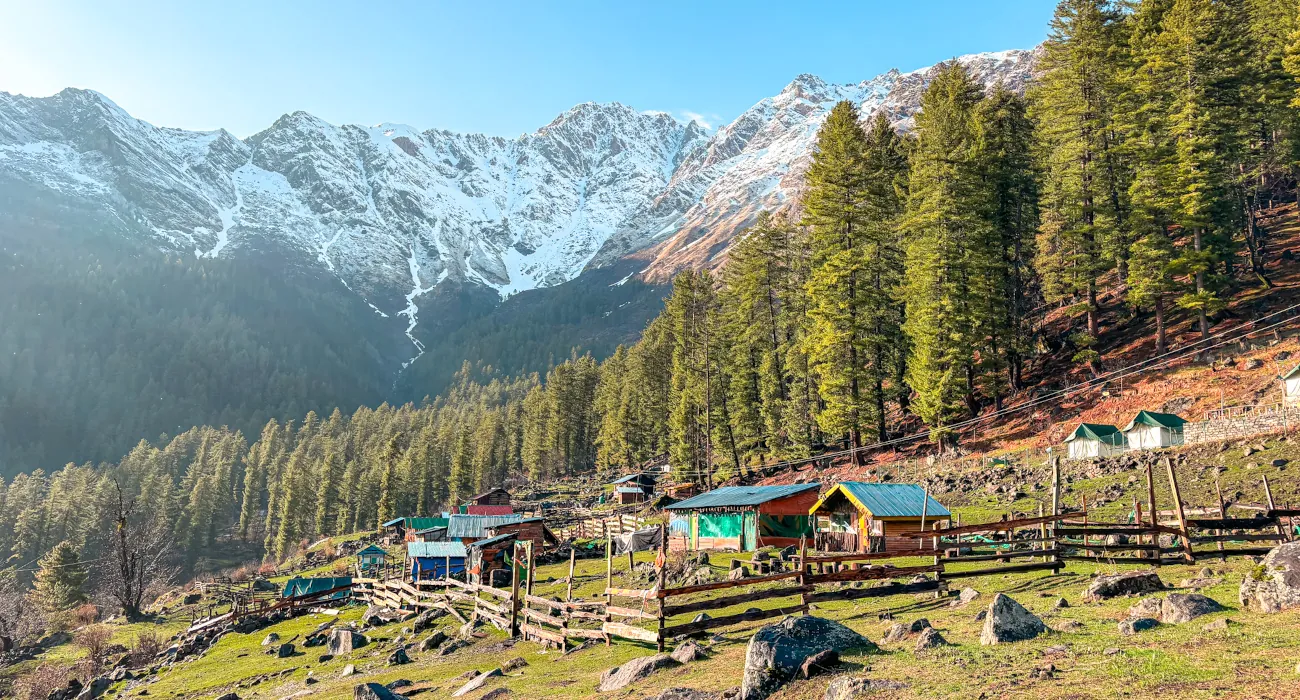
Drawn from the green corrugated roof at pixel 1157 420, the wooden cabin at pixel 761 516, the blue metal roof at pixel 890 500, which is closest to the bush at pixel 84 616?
the wooden cabin at pixel 761 516

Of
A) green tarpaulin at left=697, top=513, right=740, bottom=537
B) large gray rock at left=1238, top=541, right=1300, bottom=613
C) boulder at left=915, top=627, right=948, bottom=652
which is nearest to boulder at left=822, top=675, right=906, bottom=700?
boulder at left=915, top=627, right=948, bottom=652

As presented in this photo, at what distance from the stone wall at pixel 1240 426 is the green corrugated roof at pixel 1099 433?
3516 millimetres

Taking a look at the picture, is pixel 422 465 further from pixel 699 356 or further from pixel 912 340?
pixel 912 340

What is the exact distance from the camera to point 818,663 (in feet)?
34.7

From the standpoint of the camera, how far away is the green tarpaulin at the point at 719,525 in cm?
3665

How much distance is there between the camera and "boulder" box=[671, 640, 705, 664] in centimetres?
1448

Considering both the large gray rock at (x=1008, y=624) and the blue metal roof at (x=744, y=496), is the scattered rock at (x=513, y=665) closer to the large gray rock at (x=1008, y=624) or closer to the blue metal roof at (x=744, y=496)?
the large gray rock at (x=1008, y=624)

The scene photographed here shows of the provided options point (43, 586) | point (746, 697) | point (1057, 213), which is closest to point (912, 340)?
point (1057, 213)

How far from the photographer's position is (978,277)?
42.0 m

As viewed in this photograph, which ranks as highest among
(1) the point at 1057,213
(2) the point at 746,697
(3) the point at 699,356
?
(1) the point at 1057,213

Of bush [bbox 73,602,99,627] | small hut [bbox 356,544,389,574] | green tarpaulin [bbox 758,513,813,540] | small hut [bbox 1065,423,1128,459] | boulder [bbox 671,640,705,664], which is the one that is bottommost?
bush [bbox 73,602,99,627]

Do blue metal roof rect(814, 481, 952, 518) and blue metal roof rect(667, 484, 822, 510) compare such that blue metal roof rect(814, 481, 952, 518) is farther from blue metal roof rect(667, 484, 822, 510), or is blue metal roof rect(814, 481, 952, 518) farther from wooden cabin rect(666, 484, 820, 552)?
wooden cabin rect(666, 484, 820, 552)

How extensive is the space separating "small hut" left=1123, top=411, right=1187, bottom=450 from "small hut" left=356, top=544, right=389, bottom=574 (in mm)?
56048

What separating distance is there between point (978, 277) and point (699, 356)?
26.6 meters
